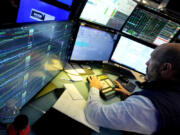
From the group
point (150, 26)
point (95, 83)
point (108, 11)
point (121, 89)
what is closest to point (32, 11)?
point (95, 83)

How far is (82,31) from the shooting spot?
1.09m

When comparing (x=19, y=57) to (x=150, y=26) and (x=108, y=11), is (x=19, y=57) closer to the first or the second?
(x=108, y=11)

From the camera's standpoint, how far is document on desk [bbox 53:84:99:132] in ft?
2.18

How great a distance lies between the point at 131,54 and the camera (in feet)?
4.79

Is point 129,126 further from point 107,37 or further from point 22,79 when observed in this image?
point 107,37

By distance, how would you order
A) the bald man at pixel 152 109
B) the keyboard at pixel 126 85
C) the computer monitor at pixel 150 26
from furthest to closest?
the computer monitor at pixel 150 26 < the keyboard at pixel 126 85 < the bald man at pixel 152 109

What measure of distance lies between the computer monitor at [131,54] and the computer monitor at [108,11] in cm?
21

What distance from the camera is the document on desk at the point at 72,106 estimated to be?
665mm

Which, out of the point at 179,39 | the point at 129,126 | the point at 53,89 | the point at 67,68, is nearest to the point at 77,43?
the point at 67,68

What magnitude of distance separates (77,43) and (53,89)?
47 cm

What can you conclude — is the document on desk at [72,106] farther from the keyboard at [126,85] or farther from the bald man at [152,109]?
the keyboard at [126,85]

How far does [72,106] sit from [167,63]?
67cm

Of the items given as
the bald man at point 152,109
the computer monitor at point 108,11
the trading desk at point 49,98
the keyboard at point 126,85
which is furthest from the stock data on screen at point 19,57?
the keyboard at point 126,85

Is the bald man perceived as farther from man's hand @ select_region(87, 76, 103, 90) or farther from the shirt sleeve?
man's hand @ select_region(87, 76, 103, 90)
